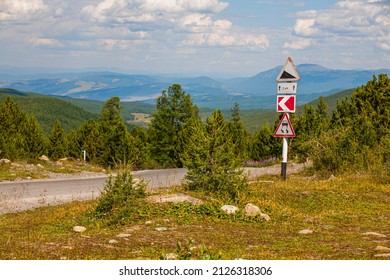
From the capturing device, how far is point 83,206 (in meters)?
12.0

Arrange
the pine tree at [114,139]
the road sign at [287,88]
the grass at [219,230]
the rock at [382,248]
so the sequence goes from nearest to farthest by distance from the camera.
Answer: the rock at [382,248] < the grass at [219,230] < the road sign at [287,88] < the pine tree at [114,139]

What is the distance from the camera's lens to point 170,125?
48.6m

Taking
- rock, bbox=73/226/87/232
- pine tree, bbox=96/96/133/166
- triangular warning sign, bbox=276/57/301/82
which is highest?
triangular warning sign, bbox=276/57/301/82

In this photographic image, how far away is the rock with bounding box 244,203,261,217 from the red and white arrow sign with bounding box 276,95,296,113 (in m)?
6.19

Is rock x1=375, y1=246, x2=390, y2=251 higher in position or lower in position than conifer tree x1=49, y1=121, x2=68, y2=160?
higher

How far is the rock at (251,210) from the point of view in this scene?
992 centimetres

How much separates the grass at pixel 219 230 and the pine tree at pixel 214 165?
0.48 m

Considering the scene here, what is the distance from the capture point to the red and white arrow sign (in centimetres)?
1555

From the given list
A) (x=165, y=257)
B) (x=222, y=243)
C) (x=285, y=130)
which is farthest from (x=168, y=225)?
(x=285, y=130)

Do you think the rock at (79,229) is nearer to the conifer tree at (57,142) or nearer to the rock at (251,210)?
the rock at (251,210)

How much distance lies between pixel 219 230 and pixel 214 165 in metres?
3.09

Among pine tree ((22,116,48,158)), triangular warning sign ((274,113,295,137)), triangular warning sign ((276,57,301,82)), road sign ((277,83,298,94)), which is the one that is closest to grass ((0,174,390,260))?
triangular warning sign ((274,113,295,137))

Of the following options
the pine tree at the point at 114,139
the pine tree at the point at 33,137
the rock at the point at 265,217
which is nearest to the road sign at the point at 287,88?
the rock at the point at 265,217

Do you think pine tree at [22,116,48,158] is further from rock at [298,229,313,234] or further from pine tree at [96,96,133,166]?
rock at [298,229,313,234]
